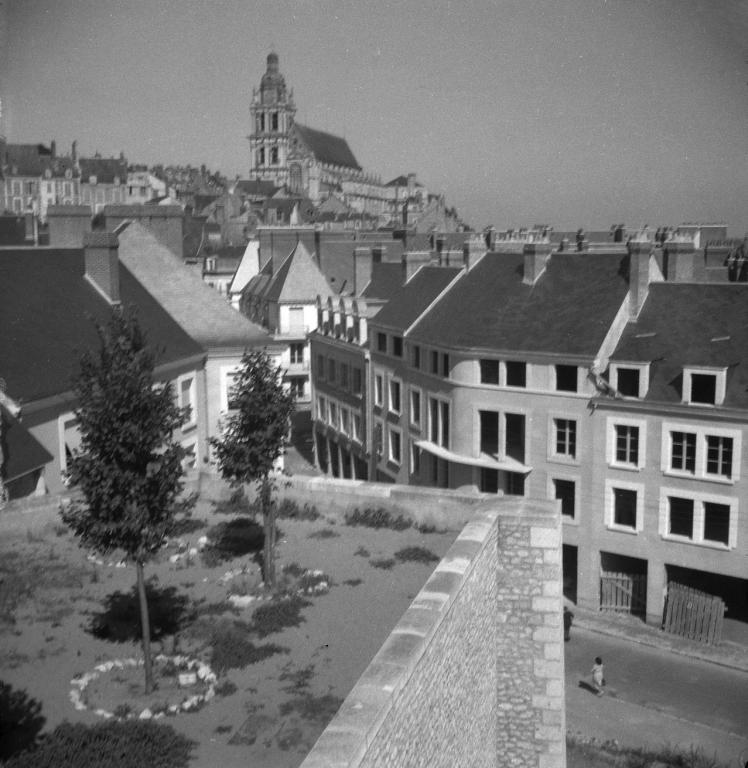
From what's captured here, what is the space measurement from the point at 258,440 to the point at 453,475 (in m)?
15.9

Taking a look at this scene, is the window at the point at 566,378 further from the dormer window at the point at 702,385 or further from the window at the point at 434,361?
the window at the point at 434,361

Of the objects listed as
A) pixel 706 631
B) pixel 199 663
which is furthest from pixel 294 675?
pixel 706 631

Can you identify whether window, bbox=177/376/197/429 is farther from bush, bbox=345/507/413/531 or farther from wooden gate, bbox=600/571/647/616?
wooden gate, bbox=600/571/647/616

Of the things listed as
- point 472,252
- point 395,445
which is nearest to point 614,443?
point 395,445

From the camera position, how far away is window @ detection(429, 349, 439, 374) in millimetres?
31188

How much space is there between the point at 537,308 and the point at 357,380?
416 inches

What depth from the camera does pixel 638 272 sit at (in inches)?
1126

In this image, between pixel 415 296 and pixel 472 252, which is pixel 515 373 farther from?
pixel 415 296

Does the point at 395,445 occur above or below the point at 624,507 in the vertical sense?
above

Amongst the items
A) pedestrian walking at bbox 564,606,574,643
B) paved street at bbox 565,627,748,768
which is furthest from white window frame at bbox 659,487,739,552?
pedestrian walking at bbox 564,606,574,643

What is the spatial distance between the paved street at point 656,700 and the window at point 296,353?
947 inches

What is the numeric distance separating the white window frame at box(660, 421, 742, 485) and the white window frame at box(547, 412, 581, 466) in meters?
2.45

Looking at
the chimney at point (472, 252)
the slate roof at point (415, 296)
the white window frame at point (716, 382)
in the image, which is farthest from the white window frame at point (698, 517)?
Result: the chimney at point (472, 252)

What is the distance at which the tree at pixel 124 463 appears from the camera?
34.3 feet
